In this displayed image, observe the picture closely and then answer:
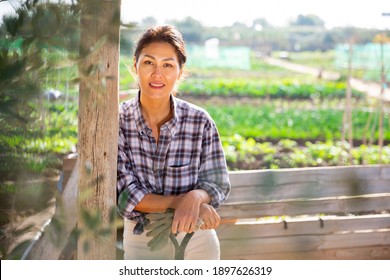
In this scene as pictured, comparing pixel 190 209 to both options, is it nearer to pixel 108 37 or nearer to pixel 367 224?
pixel 108 37

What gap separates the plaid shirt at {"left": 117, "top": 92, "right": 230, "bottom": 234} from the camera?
1.88 metres

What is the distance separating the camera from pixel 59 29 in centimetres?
80

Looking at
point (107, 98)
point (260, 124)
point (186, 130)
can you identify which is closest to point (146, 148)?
point (186, 130)

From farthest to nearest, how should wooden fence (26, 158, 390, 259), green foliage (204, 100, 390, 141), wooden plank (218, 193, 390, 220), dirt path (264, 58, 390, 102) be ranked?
dirt path (264, 58, 390, 102) < green foliage (204, 100, 390, 141) < wooden plank (218, 193, 390, 220) < wooden fence (26, 158, 390, 259)

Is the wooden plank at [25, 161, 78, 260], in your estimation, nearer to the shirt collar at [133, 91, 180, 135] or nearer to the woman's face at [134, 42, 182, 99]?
the shirt collar at [133, 91, 180, 135]

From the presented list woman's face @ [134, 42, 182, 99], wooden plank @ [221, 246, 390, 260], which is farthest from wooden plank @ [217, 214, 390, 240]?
woman's face @ [134, 42, 182, 99]

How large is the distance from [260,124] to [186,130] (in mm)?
→ 7808

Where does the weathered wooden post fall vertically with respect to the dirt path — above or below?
above

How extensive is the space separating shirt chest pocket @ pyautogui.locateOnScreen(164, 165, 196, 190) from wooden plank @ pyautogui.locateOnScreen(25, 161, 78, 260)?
34 cm

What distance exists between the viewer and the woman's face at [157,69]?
181 centimetres

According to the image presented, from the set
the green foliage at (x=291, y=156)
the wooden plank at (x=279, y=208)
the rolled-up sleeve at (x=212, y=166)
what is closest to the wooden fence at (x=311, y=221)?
the wooden plank at (x=279, y=208)

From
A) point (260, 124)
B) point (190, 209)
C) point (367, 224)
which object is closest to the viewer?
point (190, 209)

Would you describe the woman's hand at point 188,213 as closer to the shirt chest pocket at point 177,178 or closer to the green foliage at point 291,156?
the shirt chest pocket at point 177,178
